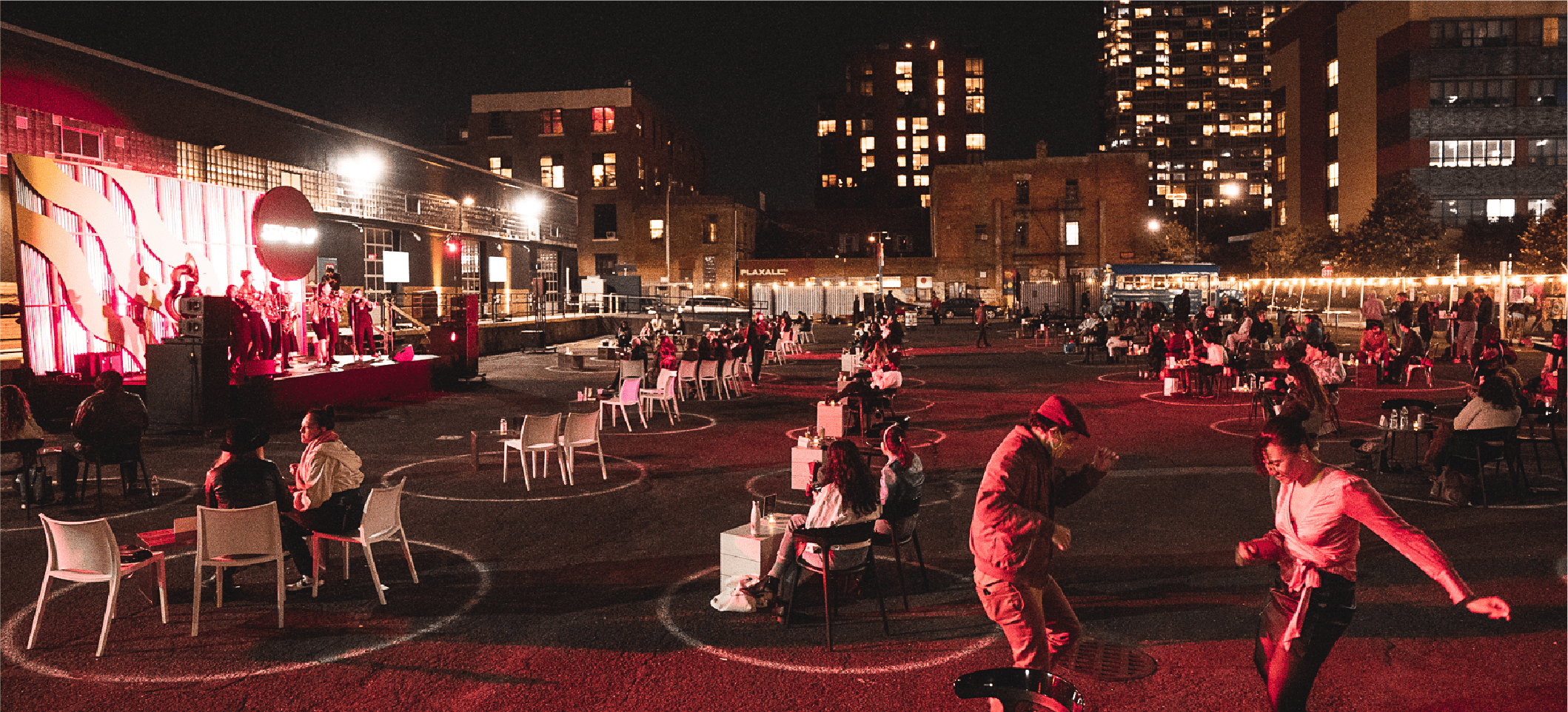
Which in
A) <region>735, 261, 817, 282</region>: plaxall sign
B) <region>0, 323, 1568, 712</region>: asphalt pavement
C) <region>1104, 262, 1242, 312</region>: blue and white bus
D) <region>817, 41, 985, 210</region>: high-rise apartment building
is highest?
<region>817, 41, 985, 210</region>: high-rise apartment building

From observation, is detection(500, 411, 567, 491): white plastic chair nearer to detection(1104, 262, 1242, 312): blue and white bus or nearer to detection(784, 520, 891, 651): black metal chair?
detection(784, 520, 891, 651): black metal chair

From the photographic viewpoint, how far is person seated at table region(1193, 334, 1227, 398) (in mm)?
17219

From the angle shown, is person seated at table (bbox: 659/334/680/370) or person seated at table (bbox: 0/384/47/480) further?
person seated at table (bbox: 659/334/680/370)

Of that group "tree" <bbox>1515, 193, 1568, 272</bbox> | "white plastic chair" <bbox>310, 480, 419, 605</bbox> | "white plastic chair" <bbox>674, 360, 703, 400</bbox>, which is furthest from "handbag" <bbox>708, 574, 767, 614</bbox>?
"tree" <bbox>1515, 193, 1568, 272</bbox>

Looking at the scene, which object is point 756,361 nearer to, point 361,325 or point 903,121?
point 361,325

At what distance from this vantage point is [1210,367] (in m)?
17.3

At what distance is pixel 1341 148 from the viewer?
6644cm

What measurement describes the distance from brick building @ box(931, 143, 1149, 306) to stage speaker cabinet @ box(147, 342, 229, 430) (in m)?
53.8

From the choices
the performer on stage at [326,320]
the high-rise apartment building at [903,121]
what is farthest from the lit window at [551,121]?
the performer on stage at [326,320]

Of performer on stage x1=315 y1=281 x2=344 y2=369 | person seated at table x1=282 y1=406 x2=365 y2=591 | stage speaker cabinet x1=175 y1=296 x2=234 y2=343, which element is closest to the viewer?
person seated at table x1=282 y1=406 x2=365 y2=591

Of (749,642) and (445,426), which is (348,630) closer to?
(749,642)

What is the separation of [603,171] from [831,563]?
58598 mm

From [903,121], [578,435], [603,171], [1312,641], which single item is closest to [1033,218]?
[603,171]

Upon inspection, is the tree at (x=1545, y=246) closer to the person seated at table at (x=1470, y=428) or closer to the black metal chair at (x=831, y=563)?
the person seated at table at (x=1470, y=428)
